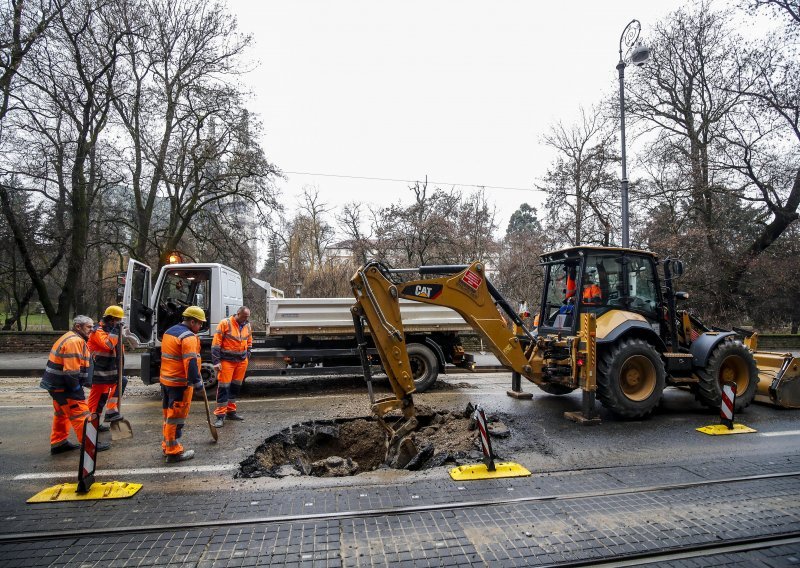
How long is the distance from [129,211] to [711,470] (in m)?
21.5

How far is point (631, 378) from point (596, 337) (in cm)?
95

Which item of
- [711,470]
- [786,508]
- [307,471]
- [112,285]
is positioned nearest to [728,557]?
[786,508]

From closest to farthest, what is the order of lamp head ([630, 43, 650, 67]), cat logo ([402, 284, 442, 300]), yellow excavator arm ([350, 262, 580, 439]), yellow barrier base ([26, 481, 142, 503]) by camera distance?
yellow barrier base ([26, 481, 142, 503])
yellow excavator arm ([350, 262, 580, 439])
cat logo ([402, 284, 442, 300])
lamp head ([630, 43, 650, 67])

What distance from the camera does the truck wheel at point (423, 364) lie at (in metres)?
8.85

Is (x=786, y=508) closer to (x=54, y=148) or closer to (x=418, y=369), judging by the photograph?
(x=418, y=369)

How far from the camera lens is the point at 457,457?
5113 mm

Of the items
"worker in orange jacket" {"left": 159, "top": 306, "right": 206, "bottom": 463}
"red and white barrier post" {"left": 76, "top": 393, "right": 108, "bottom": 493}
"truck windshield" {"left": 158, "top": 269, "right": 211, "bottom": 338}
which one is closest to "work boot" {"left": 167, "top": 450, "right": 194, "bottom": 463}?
"worker in orange jacket" {"left": 159, "top": 306, "right": 206, "bottom": 463}

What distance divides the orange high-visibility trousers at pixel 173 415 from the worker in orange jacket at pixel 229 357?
143cm

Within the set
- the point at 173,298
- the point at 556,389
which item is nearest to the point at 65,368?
the point at 173,298

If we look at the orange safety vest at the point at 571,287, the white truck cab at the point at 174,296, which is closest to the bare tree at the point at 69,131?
the white truck cab at the point at 174,296

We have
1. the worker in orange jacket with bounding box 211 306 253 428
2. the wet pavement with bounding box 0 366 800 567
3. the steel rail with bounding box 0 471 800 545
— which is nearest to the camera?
the wet pavement with bounding box 0 366 800 567

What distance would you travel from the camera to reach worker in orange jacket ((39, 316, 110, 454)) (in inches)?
198

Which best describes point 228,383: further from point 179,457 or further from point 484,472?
point 484,472

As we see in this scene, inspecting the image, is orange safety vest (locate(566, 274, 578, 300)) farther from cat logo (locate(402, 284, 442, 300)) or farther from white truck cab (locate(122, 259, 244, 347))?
white truck cab (locate(122, 259, 244, 347))
